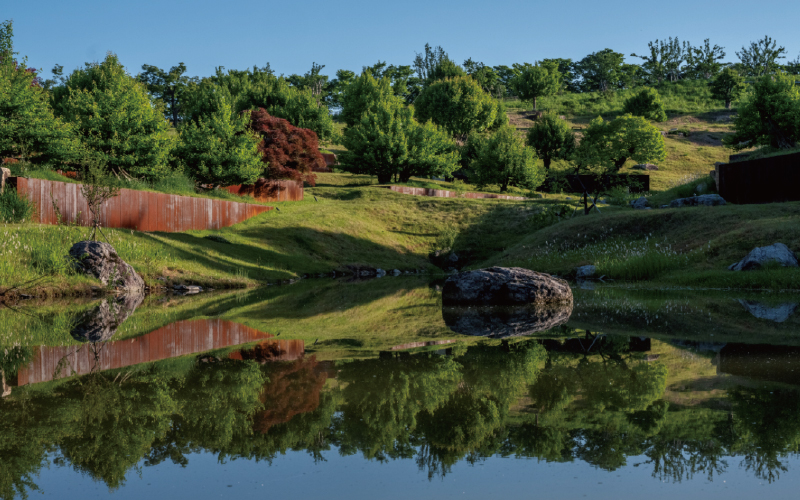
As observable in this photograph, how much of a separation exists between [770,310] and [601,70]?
10963cm

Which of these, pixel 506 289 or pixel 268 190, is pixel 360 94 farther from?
pixel 506 289

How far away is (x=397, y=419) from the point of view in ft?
14.0

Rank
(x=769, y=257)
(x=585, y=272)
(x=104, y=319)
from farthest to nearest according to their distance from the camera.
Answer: (x=585, y=272) < (x=769, y=257) < (x=104, y=319)

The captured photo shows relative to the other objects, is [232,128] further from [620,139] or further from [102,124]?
[620,139]

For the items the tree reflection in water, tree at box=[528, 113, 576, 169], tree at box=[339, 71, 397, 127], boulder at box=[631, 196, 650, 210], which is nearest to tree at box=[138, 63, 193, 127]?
tree at box=[339, 71, 397, 127]

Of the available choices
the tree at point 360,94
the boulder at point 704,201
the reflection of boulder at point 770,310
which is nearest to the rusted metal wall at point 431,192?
the boulder at point 704,201

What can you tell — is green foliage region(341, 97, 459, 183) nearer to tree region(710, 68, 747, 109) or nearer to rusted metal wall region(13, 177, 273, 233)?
rusted metal wall region(13, 177, 273, 233)

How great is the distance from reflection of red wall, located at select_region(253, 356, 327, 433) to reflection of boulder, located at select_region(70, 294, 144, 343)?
3.58 m

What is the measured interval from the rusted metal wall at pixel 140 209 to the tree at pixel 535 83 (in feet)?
214

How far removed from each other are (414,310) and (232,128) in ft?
91.8

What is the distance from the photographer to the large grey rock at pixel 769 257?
17.1m

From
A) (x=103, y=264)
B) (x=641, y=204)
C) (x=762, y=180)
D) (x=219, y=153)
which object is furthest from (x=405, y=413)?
(x=641, y=204)

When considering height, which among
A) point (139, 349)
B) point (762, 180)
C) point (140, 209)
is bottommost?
point (139, 349)

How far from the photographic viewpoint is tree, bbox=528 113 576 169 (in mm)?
65688
